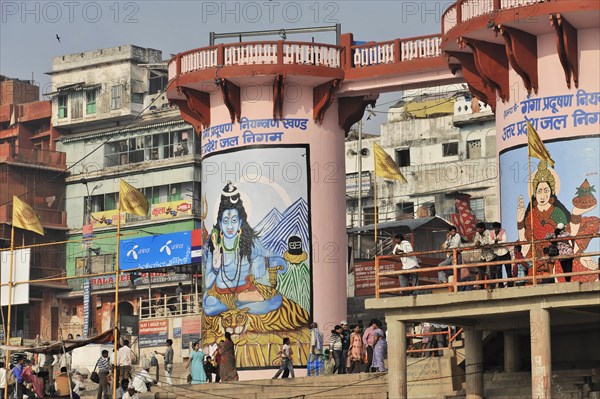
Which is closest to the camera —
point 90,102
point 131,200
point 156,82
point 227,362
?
point 227,362

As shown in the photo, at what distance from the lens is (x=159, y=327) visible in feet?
217

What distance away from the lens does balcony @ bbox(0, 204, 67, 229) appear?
8288cm

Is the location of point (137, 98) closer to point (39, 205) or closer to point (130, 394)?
point (39, 205)

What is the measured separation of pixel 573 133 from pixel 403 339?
690cm

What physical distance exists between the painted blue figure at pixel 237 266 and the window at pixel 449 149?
35017 millimetres

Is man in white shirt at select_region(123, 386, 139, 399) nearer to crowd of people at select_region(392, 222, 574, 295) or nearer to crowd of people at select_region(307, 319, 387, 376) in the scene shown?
crowd of people at select_region(307, 319, 387, 376)

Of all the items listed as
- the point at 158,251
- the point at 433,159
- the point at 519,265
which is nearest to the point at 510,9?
the point at 519,265

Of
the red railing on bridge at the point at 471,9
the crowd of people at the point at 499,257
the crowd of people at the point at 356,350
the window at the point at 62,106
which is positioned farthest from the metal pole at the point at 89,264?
the crowd of people at the point at 499,257

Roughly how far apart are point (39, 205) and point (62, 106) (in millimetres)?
6069

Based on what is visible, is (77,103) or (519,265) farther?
(77,103)

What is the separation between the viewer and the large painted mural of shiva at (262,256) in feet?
136

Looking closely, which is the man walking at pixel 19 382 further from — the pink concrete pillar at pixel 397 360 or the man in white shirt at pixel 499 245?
the man in white shirt at pixel 499 245

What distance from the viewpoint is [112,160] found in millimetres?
84375

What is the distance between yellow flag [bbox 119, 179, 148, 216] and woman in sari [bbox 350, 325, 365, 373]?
6716 millimetres
